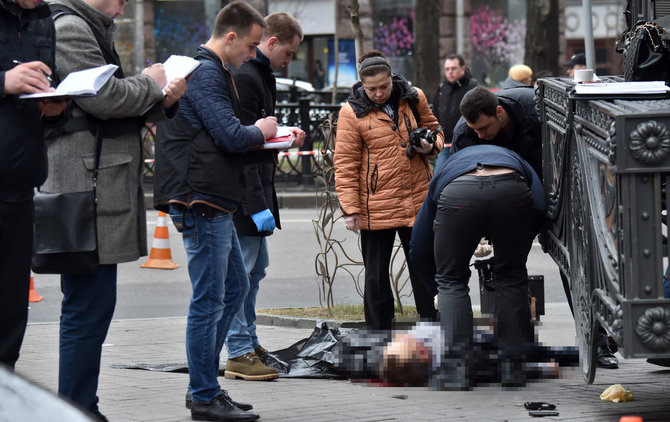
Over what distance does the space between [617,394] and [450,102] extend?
872 centimetres

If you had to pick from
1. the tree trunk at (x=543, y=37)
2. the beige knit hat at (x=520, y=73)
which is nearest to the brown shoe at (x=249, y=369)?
the beige knit hat at (x=520, y=73)

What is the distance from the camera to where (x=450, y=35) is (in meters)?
33.5

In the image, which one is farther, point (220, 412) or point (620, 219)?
point (220, 412)

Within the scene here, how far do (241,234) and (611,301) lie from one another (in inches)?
100

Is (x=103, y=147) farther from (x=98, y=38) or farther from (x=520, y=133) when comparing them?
(x=520, y=133)

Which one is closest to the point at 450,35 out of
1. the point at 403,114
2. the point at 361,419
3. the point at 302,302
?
the point at 302,302

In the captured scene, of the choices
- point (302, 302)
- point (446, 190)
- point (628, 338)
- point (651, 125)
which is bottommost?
point (302, 302)

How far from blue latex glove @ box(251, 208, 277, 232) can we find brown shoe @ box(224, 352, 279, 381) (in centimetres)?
80

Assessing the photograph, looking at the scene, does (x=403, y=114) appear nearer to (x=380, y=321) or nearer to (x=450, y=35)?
(x=380, y=321)

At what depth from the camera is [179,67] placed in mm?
5371

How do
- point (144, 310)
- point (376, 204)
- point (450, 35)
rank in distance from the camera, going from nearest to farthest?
point (376, 204) < point (144, 310) < point (450, 35)

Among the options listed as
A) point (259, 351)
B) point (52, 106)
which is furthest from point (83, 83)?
point (259, 351)

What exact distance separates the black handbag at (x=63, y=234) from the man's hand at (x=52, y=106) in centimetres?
38

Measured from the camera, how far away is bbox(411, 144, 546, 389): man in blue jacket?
250 inches
